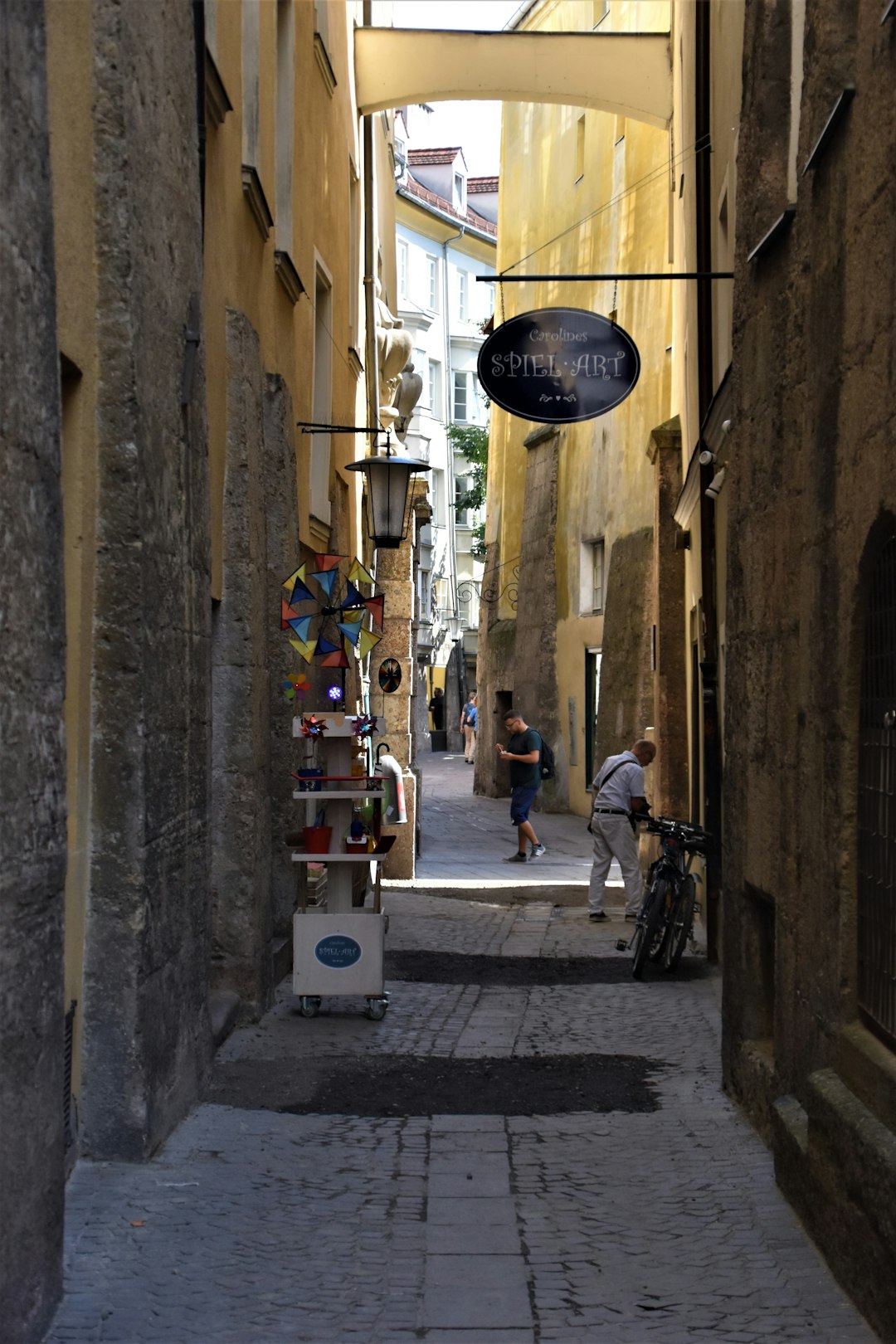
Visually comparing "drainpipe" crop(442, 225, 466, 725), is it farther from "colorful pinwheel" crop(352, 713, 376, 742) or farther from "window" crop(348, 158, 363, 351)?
"colorful pinwheel" crop(352, 713, 376, 742)

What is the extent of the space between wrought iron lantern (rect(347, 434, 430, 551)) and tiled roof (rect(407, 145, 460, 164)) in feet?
153

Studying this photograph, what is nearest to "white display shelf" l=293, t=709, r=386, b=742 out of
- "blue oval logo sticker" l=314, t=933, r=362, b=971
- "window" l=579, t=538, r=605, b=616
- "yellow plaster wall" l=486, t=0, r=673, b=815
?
"blue oval logo sticker" l=314, t=933, r=362, b=971

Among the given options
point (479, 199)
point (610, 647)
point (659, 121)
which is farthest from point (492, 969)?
point (479, 199)

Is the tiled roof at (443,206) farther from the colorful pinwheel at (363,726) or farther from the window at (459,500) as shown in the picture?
the colorful pinwheel at (363,726)

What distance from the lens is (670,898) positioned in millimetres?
11219

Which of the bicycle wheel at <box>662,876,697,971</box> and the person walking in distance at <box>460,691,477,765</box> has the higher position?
the person walking in distance at <box>460,691,477,765</box>

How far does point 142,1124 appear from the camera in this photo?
245 inches

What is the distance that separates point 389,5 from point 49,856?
2246 centimetres

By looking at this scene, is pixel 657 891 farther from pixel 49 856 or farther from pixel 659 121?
pixel 659 121

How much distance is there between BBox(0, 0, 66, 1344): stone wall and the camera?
4.11 m

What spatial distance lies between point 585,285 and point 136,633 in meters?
24.4

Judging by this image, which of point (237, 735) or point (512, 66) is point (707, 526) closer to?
point (237, 735)

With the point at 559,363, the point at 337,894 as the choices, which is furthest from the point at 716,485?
the point at 337,894

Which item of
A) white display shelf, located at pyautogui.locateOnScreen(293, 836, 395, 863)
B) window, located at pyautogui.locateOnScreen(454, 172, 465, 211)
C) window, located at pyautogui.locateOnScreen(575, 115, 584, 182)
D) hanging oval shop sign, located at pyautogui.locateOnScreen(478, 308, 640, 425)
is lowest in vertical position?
white display shelf, located at pyautogui.locateOnScreen(293, 836, 395, 863)
